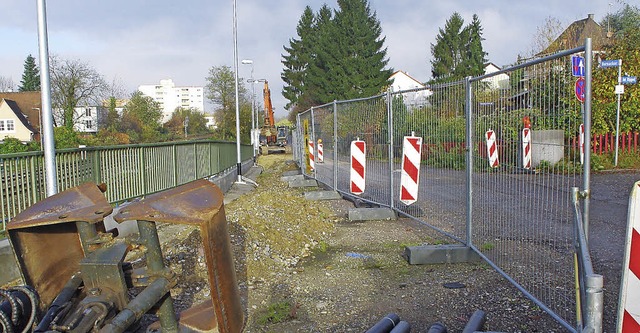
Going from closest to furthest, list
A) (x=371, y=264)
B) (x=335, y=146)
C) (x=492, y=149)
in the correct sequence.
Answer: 1. (x=492, y=149)
2. (x=371, y=264)
3. (x=335, y=146)

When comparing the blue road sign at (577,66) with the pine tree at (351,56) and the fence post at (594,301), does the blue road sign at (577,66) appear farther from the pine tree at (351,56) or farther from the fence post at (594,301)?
the pine tree at (351,56)

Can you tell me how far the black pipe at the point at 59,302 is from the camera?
3.14 m

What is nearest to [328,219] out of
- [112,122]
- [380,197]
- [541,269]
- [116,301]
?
[380,197]

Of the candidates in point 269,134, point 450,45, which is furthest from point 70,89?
point 450,45

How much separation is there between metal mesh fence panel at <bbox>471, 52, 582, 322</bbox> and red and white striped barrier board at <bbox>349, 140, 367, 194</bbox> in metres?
4.03

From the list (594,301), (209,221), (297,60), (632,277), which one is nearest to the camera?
(594,301)

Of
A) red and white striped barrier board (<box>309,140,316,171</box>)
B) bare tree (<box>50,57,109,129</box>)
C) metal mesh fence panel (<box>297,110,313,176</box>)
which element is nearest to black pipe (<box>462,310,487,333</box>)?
red and white striped barrier board (<box>309,140,316,171</box>)

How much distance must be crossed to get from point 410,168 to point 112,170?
17.4 feet

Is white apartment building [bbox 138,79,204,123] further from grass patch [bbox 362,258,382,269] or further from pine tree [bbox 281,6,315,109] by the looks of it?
grass patch [bbox 362,258,382,269]

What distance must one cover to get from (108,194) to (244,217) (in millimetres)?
2640

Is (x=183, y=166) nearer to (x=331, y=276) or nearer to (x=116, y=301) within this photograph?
(x=331, y=276)

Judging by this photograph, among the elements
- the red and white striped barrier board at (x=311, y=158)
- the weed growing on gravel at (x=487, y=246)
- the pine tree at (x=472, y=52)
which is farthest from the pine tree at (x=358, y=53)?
the weed growing on gravel at (x=487, y=246)

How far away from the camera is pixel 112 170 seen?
382 inches

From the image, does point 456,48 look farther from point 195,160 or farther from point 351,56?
point 195,160
